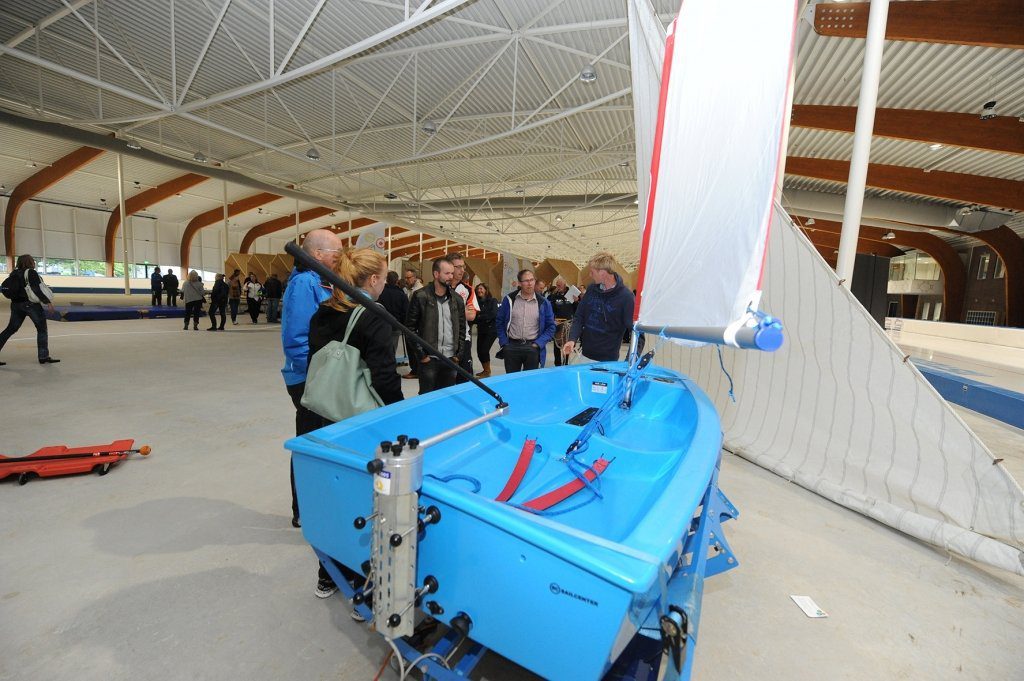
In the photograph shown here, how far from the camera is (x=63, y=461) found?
7.57 ft

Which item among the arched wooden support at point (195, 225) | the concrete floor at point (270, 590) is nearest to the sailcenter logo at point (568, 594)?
the concrete floor at point (270, 590)

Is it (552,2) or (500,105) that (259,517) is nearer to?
(552,2)

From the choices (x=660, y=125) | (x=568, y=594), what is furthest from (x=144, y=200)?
(x=568, y=594)

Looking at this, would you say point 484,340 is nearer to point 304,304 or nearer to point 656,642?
point 304,304

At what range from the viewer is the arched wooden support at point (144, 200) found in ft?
56.1

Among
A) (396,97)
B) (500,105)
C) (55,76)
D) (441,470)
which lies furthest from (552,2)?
(55,76)

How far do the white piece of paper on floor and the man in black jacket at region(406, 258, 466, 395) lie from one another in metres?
2.14

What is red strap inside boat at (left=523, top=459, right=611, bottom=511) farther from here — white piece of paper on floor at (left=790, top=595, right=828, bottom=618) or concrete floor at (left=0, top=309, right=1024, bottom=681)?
white piece of paper on floor at (left=790, top=595, right=828, bottom=618)

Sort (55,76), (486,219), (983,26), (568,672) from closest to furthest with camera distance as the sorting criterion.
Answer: (568,672)
(983,26)
(55,76)
(486,219)

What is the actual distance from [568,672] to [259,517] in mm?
1733

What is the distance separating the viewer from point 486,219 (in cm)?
2030

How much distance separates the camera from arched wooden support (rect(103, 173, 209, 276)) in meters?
17.1

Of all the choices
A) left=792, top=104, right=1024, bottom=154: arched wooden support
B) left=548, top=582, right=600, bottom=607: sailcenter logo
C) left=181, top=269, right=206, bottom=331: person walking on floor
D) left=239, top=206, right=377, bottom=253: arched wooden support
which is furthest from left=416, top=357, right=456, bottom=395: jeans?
left=239, top=206, right=377, bottom=253: arched wooden support

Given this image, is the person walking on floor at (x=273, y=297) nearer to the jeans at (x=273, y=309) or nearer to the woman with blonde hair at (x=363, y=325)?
the jeans at (x=273, y=309)
